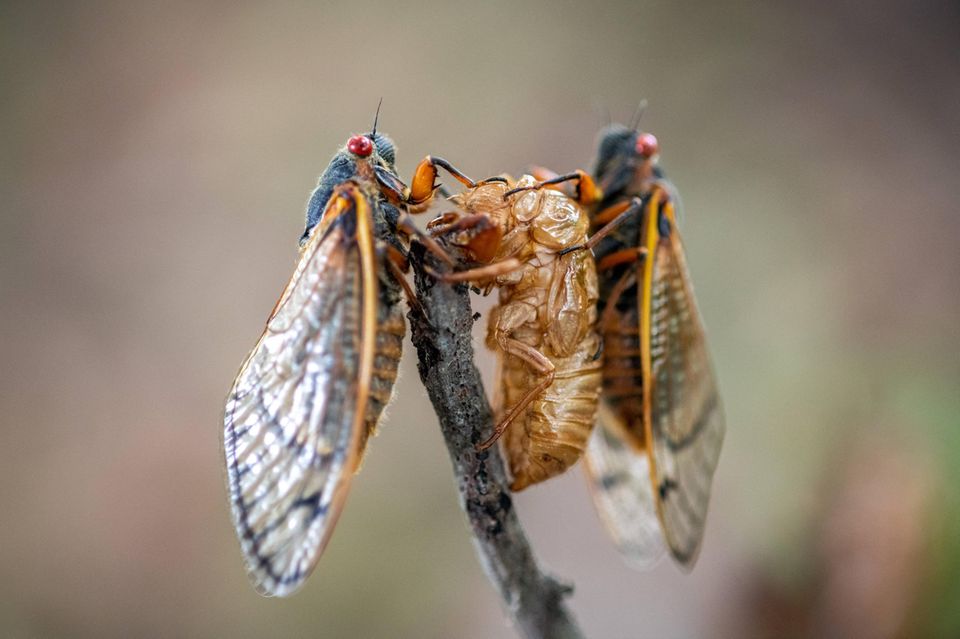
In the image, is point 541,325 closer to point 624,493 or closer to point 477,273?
point 477,273

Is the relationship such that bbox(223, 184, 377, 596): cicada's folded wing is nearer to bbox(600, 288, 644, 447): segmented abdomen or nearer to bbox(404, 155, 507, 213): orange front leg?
bbox(404, 155, 507, 213): orange front leg

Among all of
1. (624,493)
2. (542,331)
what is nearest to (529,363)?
(542,331)

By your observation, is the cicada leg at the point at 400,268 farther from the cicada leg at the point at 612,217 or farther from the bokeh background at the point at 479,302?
the bokeh background at the point at 479,302

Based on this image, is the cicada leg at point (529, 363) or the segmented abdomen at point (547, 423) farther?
the segmented abdomen at point (547, 423)

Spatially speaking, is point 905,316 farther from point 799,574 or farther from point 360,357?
point 360,357

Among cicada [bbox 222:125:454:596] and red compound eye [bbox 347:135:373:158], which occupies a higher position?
red compound eye [bbox 347:135:373:158]

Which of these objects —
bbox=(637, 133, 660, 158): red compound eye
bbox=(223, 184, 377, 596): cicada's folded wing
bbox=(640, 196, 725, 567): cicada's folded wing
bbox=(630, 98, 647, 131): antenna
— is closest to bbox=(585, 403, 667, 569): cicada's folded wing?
bbox=(640, 196, 725, 567): cicada's folded wing

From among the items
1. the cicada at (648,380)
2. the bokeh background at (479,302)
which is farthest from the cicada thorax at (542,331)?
the bokeh background at (479,302)
